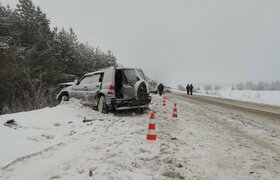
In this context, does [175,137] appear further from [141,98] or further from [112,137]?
[141,98]

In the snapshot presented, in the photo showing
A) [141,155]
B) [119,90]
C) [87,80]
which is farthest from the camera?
[87,80]

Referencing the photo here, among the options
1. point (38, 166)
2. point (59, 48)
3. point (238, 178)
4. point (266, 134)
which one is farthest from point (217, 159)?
point (59, 48)

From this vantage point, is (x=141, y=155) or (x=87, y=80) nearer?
(x=141, y=155)

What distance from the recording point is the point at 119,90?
9977mm

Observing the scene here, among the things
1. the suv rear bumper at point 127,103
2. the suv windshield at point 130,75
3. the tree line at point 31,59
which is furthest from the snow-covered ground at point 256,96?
the tree line at point 31,59

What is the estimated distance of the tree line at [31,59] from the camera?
19.7m

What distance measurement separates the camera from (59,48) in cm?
3059

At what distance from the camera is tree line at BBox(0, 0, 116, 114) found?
19.7 metres

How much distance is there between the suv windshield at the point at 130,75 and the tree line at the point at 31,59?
306 inches

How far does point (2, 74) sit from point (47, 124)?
16.1 metres

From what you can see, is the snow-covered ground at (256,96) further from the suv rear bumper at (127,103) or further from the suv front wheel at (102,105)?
the suv front wheel at (102,105)

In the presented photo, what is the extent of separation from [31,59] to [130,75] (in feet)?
60.8

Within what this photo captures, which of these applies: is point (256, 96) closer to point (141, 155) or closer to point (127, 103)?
point (127, 103)

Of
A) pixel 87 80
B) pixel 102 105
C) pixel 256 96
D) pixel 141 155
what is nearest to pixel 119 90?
pixel 102 105
